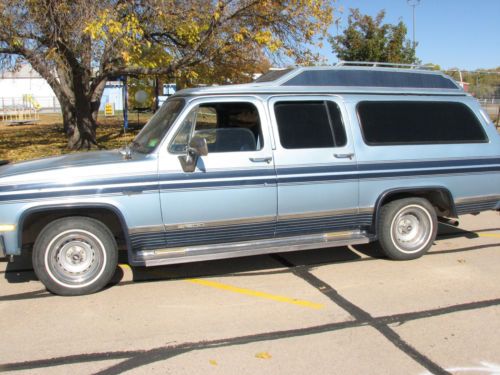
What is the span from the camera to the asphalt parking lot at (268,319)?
366 centimetres

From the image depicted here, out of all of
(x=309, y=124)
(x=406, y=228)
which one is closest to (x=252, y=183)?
(x=309, y=124)

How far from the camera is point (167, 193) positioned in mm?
4902

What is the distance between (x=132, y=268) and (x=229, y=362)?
8.08 ft

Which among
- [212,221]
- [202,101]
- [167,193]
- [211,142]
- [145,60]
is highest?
[145,60]

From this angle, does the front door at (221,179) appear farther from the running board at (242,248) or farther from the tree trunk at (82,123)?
the tree trunk at (82,123)

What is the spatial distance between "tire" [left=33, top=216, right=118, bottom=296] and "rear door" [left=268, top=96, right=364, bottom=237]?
1.80 m

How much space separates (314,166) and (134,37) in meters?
7.82

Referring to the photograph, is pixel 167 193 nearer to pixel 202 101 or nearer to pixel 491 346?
pixel 202 101

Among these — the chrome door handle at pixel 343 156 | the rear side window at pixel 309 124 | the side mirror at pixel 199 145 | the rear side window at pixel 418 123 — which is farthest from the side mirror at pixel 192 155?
the rear side window at pixel 418 123

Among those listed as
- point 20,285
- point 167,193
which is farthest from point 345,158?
point 20,285

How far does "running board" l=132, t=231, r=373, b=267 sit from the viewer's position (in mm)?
4984

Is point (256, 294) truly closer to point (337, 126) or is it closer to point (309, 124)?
point (309, 124)

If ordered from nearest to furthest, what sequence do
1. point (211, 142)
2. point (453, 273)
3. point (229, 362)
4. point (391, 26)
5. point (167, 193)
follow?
point (229, 362) < point (167, 193) < point (211, 142) < point (453, 273) < point (391, 26)

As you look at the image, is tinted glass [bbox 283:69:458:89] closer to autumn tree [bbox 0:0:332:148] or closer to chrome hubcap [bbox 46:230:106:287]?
chrome hubcap [bbox 46:230:106:287]
